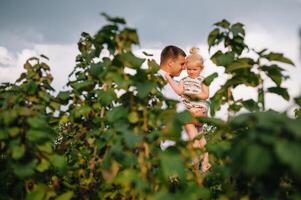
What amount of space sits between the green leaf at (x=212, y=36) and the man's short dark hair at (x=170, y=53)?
4.01 m

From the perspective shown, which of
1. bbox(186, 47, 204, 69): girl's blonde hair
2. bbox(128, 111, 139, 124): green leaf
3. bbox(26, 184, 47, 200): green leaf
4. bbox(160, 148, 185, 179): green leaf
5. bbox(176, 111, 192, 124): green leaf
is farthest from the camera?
bbox(186, 47, 204, 69): girl's blonde hair

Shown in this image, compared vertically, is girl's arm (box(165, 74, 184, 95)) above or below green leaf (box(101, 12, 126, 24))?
above

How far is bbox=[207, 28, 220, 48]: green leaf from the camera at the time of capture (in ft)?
11.8

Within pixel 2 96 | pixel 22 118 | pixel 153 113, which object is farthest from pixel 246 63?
pixel 2 96

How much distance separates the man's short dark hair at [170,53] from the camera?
7660 millimetres

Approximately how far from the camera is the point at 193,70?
25.1ft

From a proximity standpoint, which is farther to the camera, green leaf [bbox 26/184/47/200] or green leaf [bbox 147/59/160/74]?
green leaf [bbox 147/59/160/74]

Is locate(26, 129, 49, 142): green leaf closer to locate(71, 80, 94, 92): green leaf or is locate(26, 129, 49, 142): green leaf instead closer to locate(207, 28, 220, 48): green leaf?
locate(71, 80, 94, 92): green leaf

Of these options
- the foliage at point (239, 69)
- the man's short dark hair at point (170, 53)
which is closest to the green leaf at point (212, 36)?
the foliage at point (239, 69)

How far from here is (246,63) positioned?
11.2 feet

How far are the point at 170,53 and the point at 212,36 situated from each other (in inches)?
162

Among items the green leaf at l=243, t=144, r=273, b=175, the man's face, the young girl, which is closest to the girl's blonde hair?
the young girl

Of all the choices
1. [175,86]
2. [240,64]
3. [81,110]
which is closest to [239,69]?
[240,64]

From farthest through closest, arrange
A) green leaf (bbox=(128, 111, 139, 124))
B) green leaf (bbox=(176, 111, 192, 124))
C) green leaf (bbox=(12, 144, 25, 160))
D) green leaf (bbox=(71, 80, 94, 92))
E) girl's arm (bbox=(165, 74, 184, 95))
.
A: girl's arm (bbox=(165, 74, 184, 95)) < green leaf (bbox=(71, 80, 94, 92)) < green leaf (bbox=(128, 111, 139, 124)) < green leaf (bbox=(12, 144, 25, 160)) < green leaf (bbox=(176, 111, 192, 124))
